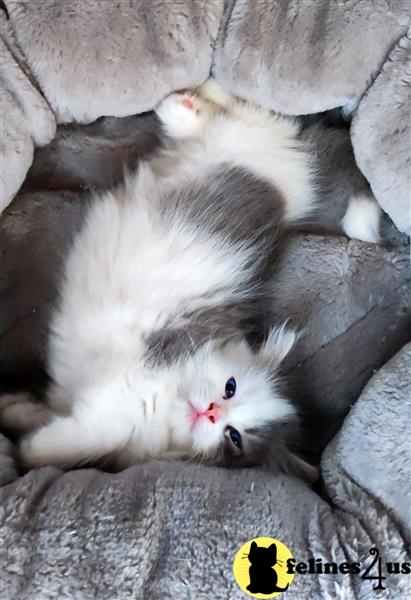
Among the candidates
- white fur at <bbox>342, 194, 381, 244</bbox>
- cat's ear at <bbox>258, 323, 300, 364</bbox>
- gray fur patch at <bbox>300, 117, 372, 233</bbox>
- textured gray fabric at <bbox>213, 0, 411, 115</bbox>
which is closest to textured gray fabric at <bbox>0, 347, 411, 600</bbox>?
cat's ear at <bbox>258, 323, 300, 364</bbox>

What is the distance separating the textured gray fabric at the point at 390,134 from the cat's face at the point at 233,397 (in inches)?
17.8

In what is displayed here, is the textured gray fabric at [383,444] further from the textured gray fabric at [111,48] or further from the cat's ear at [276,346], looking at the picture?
the textured gray fabric at [111,48]

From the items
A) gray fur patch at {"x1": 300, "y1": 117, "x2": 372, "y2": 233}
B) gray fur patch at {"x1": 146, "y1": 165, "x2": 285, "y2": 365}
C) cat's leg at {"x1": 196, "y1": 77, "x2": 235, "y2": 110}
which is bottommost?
gray fur patch at {"x1": 146, "y1": 165, "x2": 285, "y2": 365}

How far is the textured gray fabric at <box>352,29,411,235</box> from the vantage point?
5.75 ft

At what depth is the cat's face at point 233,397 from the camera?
167 cm

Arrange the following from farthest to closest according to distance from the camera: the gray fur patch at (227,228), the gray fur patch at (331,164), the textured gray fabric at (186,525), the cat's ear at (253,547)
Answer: the gray fur patch at (331,164) < the gray fur patch at (227,228) < the cat's ear at (253,547) < the textured gray fabric at (186,525)

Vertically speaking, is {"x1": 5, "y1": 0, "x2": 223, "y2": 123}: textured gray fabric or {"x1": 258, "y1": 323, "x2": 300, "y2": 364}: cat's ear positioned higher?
{"x1": 5, "y1": 0, "x2": 223, "y2": 123}: textured gray fabric

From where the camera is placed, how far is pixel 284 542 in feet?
4.98

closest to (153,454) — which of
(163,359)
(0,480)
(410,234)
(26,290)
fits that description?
(163,359)

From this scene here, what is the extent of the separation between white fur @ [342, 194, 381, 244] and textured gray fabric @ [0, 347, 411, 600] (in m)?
0.43

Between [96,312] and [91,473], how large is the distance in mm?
385

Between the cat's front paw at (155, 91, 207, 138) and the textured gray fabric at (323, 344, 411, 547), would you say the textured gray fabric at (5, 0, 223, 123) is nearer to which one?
the cat's front paw at (155, 91, 207, 138)

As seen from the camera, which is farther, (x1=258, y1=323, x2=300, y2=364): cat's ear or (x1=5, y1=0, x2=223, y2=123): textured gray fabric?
(x1=258, y1=323, x2=300, y2=364): cat's ear

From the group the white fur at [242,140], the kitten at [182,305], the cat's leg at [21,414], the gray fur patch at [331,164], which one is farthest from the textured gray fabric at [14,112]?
the gray fur patch at [331,164]
